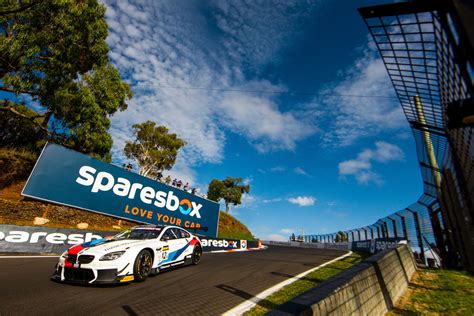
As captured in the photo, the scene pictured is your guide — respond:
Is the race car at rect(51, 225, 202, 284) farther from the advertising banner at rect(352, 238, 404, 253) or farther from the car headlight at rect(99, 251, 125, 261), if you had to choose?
the advertising banner at rect(352, 238, 404, 253)

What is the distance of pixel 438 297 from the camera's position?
202 inches

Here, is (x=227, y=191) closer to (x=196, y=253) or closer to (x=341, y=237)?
(x=341, y=237)

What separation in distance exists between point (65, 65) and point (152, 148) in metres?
20.2

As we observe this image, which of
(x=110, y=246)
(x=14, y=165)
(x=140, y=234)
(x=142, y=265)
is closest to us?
(x=110, y=246)

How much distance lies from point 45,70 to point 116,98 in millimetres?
4035

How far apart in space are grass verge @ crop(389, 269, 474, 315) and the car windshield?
5.83 metres

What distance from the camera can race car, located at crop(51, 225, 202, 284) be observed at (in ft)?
16.0

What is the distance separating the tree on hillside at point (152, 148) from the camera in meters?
32.8

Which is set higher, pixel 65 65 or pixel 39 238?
pixel 65 65

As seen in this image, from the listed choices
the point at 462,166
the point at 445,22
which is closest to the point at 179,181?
the point at 462,166

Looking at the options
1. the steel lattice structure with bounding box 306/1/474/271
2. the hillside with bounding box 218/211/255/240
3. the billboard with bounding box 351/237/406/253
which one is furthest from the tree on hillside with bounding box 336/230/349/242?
the steel lattice structure with bounding box 306/1/474/271

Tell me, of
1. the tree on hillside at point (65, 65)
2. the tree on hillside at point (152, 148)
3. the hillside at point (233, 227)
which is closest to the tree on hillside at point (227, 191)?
the hillside at point (233, 227)

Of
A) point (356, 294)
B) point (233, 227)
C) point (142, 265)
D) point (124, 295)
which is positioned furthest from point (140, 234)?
point (233, 227)

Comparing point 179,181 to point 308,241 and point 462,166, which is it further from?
point 308,241
